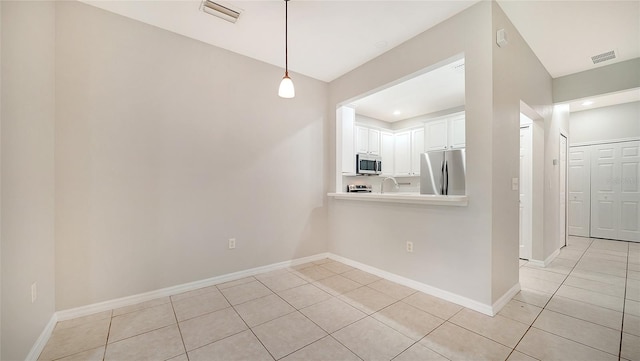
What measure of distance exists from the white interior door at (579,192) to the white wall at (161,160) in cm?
629

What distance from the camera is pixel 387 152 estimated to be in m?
6.13

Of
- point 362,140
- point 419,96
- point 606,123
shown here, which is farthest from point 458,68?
point 606,123

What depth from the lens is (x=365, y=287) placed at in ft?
9.34

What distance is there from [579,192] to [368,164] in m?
4.78

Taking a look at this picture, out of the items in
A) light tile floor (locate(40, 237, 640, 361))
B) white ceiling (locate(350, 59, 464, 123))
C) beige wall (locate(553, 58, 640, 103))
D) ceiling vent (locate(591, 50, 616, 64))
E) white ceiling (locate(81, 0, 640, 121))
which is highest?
white ceiling (locate(81, 0, 640, 121))

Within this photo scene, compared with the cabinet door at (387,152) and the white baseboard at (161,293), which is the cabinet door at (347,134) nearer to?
the cabinet door at (387,152)

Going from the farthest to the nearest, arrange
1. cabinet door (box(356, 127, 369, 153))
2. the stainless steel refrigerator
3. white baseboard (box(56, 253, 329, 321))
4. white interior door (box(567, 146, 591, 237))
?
cabinet door (box(356, 127, 369, 153)), white interior door (box(567, 146, 591, 237)), the stainless steel refrigerator, white baseboard (box(56, 253, 329, 321))

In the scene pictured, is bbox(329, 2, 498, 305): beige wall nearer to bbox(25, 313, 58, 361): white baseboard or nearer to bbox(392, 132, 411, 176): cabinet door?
bbox(392, 132, 411, 176): cabinet door

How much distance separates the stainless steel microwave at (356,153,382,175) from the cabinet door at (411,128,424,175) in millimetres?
850

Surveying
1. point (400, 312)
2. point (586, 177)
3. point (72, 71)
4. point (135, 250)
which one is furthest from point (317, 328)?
point (586, 177)

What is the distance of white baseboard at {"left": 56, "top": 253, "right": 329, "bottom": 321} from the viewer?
2.21m

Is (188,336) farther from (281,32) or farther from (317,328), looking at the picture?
(281,32)

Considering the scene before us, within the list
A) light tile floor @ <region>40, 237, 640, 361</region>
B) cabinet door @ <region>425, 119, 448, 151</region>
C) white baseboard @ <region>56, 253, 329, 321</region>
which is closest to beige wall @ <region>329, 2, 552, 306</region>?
light tile floor @ <region>40, 237, 640, 361</region>

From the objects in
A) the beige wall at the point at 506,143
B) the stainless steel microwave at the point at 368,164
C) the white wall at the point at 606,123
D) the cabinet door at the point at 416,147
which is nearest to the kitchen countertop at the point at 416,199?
the beige wall at the point at 506,143
